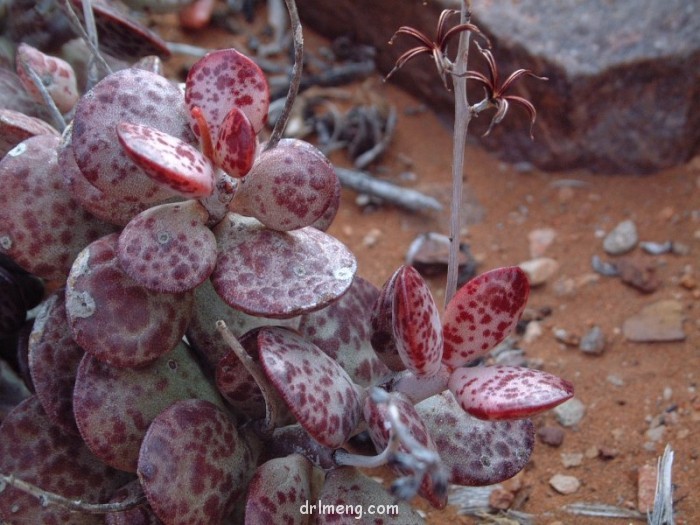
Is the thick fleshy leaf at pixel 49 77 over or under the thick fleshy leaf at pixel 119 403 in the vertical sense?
over

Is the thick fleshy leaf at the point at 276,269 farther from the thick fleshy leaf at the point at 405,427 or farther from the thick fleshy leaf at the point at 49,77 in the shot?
the thick fleshy leaf at the point at 49,77

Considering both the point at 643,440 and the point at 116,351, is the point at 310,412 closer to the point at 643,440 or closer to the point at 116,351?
the point at 116,351

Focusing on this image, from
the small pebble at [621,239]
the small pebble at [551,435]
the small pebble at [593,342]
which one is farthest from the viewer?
→ the small pebble at [621,239]

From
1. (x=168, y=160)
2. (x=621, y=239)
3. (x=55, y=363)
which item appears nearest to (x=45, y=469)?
(x=55, y=363)

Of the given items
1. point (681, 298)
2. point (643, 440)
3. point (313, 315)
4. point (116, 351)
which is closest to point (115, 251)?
point (116, 351)

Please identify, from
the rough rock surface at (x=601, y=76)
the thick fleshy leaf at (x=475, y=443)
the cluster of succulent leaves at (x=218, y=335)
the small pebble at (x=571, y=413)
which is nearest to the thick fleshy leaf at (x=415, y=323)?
the cluster of succulent leaves at (x=218, y=335)

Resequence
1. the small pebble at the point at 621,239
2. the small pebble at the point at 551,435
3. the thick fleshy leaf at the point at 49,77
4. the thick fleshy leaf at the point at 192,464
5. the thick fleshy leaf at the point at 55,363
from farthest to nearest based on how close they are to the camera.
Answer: the small pebble at the point at 621,239 → the small pebble at the point at 551,435 → the thick fleshy leaf at the point at 49,77 → the thick fleshy leaf at the point at 55,363 → the thick fleshy leaf at the point at 192,464
